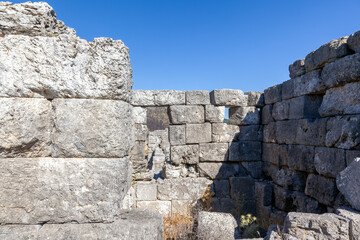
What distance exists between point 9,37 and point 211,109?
196 inches

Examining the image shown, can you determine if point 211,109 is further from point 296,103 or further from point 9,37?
point 9,37

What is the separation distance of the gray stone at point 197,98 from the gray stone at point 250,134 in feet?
3.90

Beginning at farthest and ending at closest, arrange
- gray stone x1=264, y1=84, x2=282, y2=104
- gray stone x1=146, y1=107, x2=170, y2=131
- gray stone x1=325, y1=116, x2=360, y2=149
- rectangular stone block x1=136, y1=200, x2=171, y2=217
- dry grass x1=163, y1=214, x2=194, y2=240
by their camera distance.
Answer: gray stone x1=146, y1=107, x2=170, y2=131 < rectangular stone block x1=136, y1=200, x2=171, y2=217 < gray stone x1=264, y1=84, x2=282, y2=104 < dry grass x1=163, y1=214, x2=194, y2=240 < gray stone x1=325, y1=116, x2=360, y2=149

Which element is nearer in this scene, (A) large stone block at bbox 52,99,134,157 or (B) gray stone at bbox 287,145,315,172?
(A) large stone block at bbox 52,99,134,157

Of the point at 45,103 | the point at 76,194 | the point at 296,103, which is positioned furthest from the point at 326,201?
the point at 45,103

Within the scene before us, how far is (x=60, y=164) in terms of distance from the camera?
2.08 metres

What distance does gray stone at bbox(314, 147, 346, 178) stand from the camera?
12.8 ft

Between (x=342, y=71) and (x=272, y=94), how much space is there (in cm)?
220

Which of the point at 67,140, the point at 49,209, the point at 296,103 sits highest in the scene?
the point at 296,103

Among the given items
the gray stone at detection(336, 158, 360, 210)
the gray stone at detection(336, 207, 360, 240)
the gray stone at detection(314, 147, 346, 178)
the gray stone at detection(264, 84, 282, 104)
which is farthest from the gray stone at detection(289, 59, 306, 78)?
the gray stone at detection(336, 207, 360, 240)

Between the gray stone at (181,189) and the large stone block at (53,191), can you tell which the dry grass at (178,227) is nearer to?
the gray stone at (181,189)

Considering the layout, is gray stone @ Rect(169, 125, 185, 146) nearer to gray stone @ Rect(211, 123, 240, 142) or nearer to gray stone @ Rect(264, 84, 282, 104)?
gray stone @ Rect(211, 123, 240, 142)

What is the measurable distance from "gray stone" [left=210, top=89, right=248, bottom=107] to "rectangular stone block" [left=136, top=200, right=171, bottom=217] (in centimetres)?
274

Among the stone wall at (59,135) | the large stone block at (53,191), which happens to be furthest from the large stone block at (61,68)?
the large stone block at (53,191)
